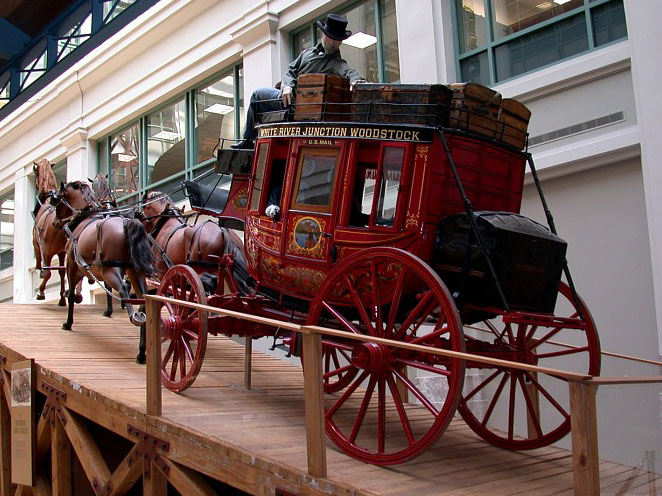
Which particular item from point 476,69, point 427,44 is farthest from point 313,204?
point 427,44

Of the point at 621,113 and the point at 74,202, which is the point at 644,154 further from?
the point at 74,202

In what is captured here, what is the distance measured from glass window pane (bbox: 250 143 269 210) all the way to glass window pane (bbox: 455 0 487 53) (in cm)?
460

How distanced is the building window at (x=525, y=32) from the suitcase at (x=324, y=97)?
3953mm

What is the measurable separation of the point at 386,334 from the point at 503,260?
92 centimetres

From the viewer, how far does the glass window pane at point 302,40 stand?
41.5 feet

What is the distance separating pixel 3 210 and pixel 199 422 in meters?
20.4

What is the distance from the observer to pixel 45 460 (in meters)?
7.83

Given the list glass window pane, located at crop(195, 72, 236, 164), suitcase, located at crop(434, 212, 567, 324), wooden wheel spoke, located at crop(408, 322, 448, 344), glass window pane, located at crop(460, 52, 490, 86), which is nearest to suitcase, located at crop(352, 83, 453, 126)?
suitcase, located at crop(434, 212, 567, 324)

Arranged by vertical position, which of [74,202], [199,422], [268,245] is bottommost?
[199,422]

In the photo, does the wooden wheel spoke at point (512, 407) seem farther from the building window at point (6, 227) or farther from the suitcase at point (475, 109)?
the building window at point (6, 227)

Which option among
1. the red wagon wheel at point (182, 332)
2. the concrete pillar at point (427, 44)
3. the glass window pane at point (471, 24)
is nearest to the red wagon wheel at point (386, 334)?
the red wagon wheel at point (182, 332)

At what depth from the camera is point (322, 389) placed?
4312 mm

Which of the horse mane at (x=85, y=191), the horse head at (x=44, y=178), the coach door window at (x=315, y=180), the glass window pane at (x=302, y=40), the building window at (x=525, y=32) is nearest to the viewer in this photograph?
the coach door window at (x=315, y=180)

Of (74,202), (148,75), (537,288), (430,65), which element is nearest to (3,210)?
(148,75)
